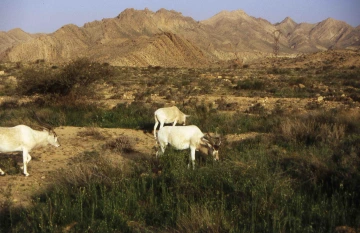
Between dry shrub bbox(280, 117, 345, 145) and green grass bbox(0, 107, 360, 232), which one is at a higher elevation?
dry shrub bbox(280, 117, 345, 145)

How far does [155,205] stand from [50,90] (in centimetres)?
1333

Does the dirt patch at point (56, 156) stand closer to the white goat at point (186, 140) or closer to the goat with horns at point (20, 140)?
the goat with horns at point (20, 140)

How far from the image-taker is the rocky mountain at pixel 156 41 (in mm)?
74875

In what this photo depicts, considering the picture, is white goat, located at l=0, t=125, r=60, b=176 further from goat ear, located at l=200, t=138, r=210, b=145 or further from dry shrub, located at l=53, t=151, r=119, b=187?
goat ear, located at l=200, t=138, r=210, b=145

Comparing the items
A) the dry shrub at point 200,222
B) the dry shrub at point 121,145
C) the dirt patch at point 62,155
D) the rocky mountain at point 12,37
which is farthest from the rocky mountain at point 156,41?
the dry shrub at point 200,222

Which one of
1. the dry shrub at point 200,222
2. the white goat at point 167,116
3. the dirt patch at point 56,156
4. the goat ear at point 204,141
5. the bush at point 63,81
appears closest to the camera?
the dry shrub at point 200,222

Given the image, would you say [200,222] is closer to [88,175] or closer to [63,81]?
[88,175]

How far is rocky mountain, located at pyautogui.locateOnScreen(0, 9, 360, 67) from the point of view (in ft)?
246

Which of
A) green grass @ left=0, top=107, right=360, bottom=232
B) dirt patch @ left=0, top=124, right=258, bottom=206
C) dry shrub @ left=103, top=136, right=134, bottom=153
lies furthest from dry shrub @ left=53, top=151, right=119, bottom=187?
dry shrub @ left=103, top=136, right=134, bottom=153

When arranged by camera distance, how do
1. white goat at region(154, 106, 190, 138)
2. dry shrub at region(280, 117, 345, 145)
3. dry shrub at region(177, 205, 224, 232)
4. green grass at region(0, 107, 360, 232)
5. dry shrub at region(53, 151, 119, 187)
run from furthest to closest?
white goat at region(154, 106, 190, 138) → dry shrub at region(280, 117, 345, 145) → dry shrub at region(53, 151, 119, 187) → green grass at region(0, 107, 360, 232) → dry shrub at region(177, 205, 224, 232)

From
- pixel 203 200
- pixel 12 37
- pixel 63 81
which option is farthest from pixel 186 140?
pixel 12 37

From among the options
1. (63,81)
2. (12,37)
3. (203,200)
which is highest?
(12,37)

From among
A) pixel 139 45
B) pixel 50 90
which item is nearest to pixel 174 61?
pixel 139 45

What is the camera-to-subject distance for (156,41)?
252ft
